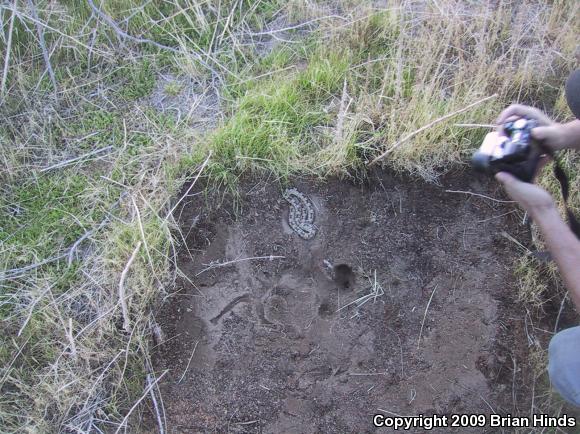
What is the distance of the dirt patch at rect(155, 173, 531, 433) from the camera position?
7.39 feet

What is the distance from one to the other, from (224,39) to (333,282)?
4.23 ft

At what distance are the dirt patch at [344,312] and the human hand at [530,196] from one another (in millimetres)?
755

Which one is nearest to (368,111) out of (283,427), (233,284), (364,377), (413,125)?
(413,125)

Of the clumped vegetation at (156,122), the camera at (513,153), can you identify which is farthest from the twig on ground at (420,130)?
the camera at (513,153)

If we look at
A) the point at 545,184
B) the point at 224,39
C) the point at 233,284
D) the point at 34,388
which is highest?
the point at 224,39

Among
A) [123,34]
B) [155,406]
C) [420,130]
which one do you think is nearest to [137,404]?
[155,406]

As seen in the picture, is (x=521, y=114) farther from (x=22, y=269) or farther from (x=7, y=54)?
(x=7, y=54)

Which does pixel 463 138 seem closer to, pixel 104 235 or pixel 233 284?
pixel 233 284

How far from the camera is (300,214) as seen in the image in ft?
7.98

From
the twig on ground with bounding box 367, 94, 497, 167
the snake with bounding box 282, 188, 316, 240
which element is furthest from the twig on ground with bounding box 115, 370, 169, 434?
the twig on ground with bounding box 367, 94, 497, 167

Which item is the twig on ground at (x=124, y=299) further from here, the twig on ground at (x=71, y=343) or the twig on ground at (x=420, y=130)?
the twig on ground at (x=420, y=130)

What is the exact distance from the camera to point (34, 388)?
2.24 m

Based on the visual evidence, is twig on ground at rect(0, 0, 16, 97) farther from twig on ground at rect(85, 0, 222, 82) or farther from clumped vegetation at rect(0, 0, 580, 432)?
twig on ground at rect(85, 0, 222, 82)

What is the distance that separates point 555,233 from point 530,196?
13 centimetres
